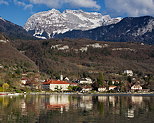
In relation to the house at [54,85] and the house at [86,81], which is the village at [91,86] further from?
the house at [86,81]

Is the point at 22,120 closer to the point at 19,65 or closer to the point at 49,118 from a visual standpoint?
the point at 49,118

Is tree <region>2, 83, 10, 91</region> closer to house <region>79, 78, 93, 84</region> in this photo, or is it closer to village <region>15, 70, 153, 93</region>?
village <region>15, 70, 153, 93</region>

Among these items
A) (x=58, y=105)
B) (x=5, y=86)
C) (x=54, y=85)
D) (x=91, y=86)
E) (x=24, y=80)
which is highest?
(x=24, y=80)

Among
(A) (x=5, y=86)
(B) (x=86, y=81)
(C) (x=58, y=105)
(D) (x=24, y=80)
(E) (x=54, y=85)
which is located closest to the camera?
(C) (x=58, y=105)

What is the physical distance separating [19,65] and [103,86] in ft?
196

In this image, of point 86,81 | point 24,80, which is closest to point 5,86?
point 24,80

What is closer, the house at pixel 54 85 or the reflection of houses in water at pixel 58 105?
the reflection of houses in water at pixel 58 105

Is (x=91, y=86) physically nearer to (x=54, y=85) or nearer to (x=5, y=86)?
(x=54, y=85)

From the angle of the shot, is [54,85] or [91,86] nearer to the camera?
[54,85]

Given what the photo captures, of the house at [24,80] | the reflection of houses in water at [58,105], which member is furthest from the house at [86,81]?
the reflection of houses in water at [58,105]

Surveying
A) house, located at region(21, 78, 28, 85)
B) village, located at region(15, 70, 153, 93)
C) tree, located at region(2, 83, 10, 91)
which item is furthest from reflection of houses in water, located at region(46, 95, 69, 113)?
house, located at region(21, 78, 28, 85)

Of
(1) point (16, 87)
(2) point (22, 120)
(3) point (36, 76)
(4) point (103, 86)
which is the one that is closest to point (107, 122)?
(2) point (22, 120)

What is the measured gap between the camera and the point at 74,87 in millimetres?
161375

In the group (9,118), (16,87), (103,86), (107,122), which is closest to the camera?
(107,122)
